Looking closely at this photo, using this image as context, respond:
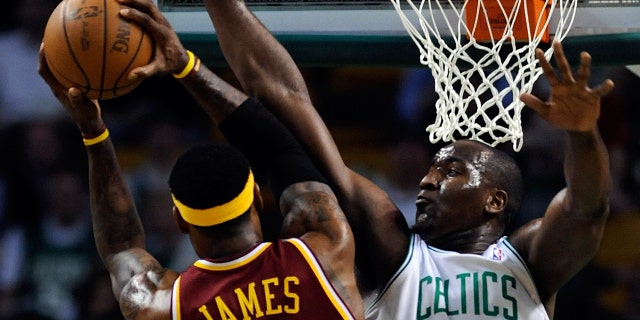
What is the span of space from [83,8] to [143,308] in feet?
2.75

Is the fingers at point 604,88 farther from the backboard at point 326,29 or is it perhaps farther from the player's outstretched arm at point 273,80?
the backboard at point 326,29

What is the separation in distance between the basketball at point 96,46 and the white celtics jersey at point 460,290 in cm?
118

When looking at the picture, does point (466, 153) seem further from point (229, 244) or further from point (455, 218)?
point (229, 244)

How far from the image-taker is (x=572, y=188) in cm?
312

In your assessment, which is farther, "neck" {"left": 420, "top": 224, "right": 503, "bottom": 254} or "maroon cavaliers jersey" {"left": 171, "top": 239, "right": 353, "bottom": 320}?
"neck" {"left": 420, "top": 224, "right": 503, "bottom": 254}

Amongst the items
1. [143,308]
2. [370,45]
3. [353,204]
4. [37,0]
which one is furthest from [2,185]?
[143,308]

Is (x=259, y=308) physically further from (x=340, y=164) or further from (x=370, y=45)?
(x=370, y=45)

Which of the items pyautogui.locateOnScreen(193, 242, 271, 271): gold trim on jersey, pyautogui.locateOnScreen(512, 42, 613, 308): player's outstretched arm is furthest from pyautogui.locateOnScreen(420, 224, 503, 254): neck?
pyautogui.locateOnScreen(193, 242, 271, 271): gold trim on jersey

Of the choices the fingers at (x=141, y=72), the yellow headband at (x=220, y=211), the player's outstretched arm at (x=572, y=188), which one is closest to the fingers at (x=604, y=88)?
the player's outstretched arm at (x=572, y=188)

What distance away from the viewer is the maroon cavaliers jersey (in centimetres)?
258

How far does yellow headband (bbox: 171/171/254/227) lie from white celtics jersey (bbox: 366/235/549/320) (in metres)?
0.93

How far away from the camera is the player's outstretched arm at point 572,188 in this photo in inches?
109

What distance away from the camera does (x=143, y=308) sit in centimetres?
263

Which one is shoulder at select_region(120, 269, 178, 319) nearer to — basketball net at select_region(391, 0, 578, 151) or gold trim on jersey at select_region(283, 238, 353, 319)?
gold trim on jersey at select_region(283, 238, 353, 319)
